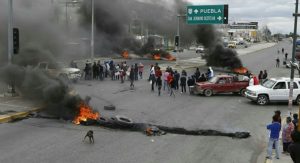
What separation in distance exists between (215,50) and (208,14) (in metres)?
7.00

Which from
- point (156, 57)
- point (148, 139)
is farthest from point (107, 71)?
point (156, 57)

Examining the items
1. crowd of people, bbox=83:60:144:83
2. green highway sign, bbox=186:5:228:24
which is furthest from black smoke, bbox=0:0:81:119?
green highway sign, bbox=186:5:228:24

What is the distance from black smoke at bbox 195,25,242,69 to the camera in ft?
133

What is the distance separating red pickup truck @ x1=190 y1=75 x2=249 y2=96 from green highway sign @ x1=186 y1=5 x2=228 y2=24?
37.5 feet

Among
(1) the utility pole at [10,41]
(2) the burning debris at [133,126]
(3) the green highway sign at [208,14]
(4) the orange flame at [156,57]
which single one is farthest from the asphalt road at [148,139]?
(4) the orange flame at [156,57]

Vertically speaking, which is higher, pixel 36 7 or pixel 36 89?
pixel 36 7

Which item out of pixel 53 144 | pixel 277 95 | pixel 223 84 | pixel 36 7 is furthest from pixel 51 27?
pixel 53 144

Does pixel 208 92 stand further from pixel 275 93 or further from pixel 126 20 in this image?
pixel 126 20

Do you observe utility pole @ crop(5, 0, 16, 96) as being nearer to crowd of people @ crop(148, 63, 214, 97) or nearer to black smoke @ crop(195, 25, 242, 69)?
crowd of people @ crop(148, 63, 214, 97)

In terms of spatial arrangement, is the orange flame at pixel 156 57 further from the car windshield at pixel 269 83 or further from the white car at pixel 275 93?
the white car at pixel 275 93

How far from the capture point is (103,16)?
4806cm

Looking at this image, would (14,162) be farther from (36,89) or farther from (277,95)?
(277,95)

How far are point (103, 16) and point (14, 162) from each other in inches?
1517

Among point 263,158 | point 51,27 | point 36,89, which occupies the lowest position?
point 263,158
